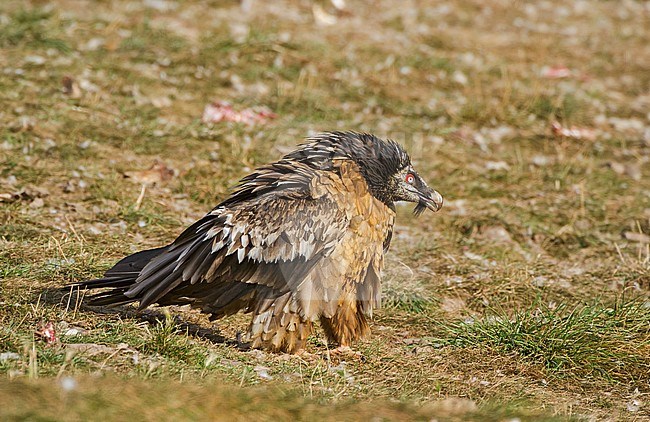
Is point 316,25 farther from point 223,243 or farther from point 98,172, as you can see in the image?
point 223,243

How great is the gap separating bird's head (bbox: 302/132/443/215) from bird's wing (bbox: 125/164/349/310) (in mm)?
368

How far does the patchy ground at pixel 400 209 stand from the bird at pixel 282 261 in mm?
207

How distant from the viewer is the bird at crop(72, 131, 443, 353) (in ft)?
16.1

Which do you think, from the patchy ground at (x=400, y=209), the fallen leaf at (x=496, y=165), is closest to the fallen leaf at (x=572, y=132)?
the patchy ground at (x=400, y=209)

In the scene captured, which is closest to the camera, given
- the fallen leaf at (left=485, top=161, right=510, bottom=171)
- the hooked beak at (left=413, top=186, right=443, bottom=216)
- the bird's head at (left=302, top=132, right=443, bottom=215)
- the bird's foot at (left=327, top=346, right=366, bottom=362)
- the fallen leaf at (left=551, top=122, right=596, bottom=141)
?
the bird's foot at (left=327, top=346, right=366, bottom=362)

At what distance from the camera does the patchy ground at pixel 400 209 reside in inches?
179

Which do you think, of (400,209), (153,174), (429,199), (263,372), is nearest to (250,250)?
(263,372)

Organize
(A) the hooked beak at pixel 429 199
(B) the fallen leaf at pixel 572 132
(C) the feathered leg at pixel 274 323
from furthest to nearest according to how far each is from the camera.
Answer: (B) the fallen leaf at pixel 572 132 → (A) the hooked beak at pixel 429 199 → (C) the feathered leg at pixel 274 323

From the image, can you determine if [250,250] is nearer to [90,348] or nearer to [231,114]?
[90,348]

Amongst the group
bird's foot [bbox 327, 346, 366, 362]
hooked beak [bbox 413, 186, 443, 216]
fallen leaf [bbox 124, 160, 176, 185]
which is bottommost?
bird's foot [bbox 327, 346, 366, 362]

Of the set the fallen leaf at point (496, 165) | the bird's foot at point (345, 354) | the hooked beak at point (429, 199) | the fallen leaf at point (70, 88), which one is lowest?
the bird's foot at point (345, 354)

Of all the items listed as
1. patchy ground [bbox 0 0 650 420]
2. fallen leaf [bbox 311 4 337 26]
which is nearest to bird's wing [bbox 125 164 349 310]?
patchy ground [bbox 0 0 650 420]

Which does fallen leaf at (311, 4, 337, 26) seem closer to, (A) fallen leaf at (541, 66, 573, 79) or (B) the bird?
(A) fallen leaf at (541, 66, 573, 79)

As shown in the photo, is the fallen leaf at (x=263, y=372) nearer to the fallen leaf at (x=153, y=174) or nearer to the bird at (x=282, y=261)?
the bird at (x=282, y=261)
